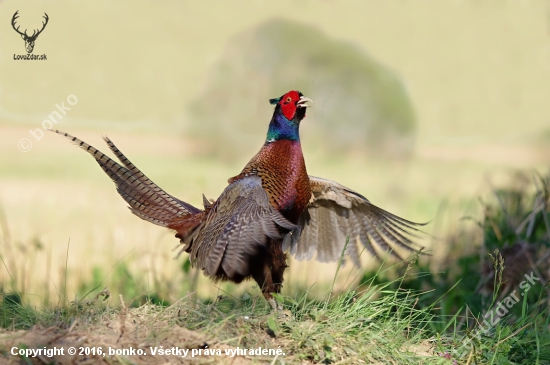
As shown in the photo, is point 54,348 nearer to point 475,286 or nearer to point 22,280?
point 22,280

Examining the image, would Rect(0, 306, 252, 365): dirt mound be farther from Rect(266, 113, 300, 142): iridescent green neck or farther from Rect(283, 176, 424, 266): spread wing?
Rect(283, 176, 424, 266): spread wing

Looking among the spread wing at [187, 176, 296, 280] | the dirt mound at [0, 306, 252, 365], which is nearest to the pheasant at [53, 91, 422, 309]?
the spread wing at [187, 176, 296, 280]

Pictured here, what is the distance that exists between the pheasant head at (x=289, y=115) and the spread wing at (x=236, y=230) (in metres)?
0.48

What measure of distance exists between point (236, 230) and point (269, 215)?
1.03ft

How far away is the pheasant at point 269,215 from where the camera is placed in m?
3.76

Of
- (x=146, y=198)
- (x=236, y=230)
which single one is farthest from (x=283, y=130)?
(x=146, y=198)

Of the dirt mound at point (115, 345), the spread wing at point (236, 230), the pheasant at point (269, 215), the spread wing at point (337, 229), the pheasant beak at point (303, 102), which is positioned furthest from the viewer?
the spread wing at point (337, 229)

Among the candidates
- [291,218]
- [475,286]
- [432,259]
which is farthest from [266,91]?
[291,218]

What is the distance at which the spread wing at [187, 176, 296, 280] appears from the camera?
3562 millimetres

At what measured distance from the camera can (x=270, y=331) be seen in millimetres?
3330

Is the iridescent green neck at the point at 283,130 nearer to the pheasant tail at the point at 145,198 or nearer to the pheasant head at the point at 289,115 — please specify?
the pheasant head at the point at 289,115

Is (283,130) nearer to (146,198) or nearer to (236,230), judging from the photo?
(236,230)

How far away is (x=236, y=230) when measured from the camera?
3703 mm

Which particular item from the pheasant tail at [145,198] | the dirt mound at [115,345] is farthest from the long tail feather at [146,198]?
the dirt mound at [115,345]
